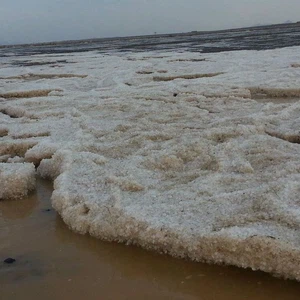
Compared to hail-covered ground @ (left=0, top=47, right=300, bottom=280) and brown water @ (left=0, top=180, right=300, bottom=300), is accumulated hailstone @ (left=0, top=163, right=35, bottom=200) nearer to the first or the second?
hail-covered ground @ (left=0, top=47, right=300, bottom=280)

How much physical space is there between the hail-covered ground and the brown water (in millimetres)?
83

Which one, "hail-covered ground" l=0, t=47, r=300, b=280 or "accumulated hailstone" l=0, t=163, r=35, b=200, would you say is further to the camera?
"accumulated hailstone" l=0, t=163, r=35, b=200

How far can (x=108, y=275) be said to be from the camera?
2.19 metres

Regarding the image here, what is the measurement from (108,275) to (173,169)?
1.37 m

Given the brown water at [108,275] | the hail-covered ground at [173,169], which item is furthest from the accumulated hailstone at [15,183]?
the brown water at [108,275]

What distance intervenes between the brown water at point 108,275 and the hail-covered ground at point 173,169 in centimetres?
8

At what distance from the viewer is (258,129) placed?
434 centimetres

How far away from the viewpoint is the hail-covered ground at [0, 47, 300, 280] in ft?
7.56

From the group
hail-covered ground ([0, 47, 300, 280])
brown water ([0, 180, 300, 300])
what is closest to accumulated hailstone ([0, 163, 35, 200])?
hail-covered ground ([0, 47, 300, 280])

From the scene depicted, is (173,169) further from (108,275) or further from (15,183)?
(108,275)

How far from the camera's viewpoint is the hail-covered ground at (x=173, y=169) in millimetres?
2305

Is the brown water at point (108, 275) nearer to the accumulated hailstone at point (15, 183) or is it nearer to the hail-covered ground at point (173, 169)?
the hail-covered ground at point (173, 169)

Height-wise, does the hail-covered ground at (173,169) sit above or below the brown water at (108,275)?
above

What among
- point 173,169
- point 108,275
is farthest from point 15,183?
point 108,275
